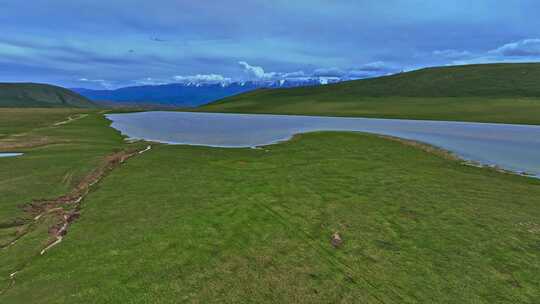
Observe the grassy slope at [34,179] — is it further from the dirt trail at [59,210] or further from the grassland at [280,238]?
the dirt trail at [59,210]

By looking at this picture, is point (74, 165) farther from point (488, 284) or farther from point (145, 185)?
point (488, 284)

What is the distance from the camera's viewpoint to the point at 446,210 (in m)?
22.1

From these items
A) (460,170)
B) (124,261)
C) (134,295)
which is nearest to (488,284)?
(134,295)

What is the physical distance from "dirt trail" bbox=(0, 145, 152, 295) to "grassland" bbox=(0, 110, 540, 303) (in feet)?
1.73

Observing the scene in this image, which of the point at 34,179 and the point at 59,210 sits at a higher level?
the point at 34,179

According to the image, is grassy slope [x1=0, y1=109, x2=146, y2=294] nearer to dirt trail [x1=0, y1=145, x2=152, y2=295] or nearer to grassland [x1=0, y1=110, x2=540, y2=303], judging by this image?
grassland [x1=0, y1=110, x2=540, y2=303]

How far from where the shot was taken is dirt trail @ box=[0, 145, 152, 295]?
58.4 feet

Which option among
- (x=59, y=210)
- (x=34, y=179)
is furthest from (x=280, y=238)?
(x=34, y=179)

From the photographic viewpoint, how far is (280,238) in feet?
58.9

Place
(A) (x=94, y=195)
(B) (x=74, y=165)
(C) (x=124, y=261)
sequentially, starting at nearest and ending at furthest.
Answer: (C) (x=124, y=261)
(A) (x=94, y=195)
(B) (x=74, y=165)

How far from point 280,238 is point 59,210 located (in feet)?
54.1

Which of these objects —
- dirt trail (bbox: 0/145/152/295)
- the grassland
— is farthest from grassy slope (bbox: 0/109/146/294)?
dirt trail (bbox: 0/145/152/295)

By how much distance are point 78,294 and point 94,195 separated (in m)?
14.4

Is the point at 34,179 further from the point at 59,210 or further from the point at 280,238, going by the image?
the point at 280,238
